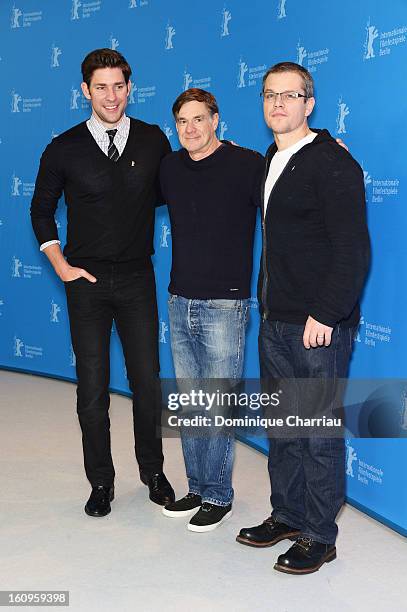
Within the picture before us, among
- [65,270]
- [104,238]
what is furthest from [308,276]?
[65,270]

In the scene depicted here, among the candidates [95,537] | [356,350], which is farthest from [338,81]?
[95,537]

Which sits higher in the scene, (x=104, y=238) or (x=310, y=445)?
(x=104, y=238)

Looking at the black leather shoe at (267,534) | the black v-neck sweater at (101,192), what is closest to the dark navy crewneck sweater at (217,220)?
the black v-neck sweater at (101,192)

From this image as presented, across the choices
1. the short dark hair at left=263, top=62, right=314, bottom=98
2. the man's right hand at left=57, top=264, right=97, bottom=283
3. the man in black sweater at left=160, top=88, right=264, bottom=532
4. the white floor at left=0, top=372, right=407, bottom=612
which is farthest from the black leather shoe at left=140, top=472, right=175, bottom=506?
the short dark hair at left=263, top=62, right=314, bottom=98

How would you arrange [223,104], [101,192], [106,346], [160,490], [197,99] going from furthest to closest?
1. [223,104]
2. [160,490]
3. [106,346]
4. [101,192]
5. [197,99]

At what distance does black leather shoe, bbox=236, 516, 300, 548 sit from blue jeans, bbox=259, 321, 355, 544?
0.37 ft

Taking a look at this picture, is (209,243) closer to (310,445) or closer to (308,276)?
(308,276)

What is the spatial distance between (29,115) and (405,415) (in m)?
3.64

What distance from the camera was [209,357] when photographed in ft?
9.31

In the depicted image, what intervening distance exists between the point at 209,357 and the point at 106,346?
469 millimetres

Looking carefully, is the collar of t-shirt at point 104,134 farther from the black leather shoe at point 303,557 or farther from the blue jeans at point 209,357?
the black leather shoe at point 303,557

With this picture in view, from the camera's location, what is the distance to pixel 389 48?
115 inches

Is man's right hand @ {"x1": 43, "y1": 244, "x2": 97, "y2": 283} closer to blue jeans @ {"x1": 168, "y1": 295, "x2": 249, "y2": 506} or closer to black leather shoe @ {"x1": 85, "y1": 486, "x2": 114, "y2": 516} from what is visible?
blue jeans @ {"x1": 168, "y1": 295, "x2": 249, "y2": 506}

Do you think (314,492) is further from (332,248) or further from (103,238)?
(103,238)
